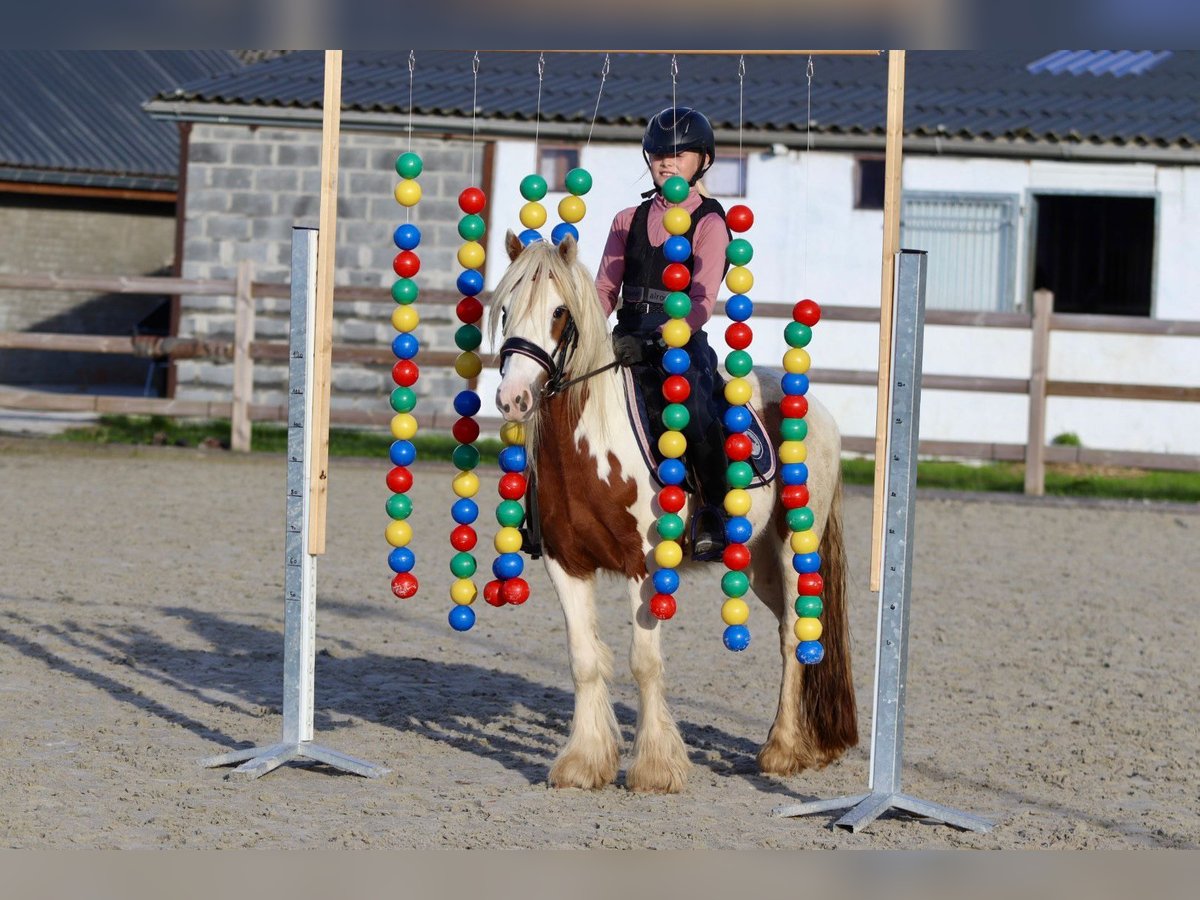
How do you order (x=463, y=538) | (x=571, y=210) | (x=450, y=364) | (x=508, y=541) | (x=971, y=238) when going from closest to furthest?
(x=571, y=210) < (x=508, y=541) < (x=463, y=538) < (x=450, y=364) < (x=971, y=238)

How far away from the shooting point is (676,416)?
192 inches

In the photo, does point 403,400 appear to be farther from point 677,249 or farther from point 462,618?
point 677,249

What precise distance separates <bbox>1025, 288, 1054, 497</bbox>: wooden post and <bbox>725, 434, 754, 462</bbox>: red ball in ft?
27.3

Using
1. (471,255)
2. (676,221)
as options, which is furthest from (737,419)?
(471,255)

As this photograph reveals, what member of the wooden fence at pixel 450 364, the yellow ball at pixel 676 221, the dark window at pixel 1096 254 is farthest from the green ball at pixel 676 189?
the dark window at pixel 1096 254

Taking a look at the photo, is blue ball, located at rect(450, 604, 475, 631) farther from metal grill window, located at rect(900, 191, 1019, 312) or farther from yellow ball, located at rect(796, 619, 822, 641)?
metal grill window, located at rect(900, 191, 1019, 312)

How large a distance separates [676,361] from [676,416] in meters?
0.17

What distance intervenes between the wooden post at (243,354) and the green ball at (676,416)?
9.13m

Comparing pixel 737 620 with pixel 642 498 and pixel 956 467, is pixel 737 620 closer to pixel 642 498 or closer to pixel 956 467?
pixel 642 498

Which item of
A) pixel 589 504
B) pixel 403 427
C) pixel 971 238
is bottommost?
pixel 589 504

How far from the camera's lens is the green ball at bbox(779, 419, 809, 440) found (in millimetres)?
4988

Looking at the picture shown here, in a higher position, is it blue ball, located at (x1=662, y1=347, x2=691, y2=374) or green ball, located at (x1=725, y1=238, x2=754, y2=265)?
green ball, located at (x1=725, y1=238, x2=754, y2=265)

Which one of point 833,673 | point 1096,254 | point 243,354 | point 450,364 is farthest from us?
point 1096,254

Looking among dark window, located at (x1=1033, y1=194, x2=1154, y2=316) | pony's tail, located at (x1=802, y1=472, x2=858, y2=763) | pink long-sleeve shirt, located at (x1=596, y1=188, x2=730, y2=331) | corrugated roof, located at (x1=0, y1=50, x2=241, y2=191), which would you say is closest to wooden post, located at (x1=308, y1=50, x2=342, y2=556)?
pink long-sleeve shirt, located at (x1=596, y1=188, x2=730, y2=331)
